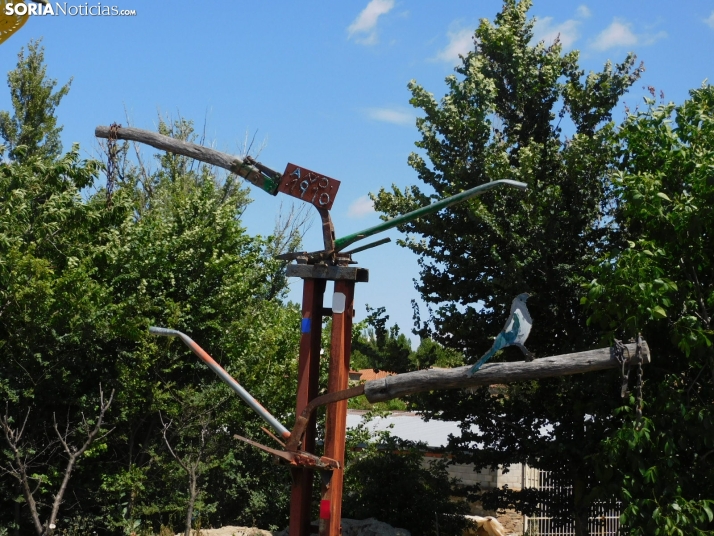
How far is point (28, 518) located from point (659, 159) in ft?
36.7

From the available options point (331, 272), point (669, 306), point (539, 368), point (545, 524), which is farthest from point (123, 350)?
point (539, 368)

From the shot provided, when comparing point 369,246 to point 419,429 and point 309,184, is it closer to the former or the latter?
point 309,184

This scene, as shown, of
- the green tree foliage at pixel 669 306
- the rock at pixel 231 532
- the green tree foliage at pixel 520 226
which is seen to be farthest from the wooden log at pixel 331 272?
the rock at pixel 231 532

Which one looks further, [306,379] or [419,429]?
[419,429]

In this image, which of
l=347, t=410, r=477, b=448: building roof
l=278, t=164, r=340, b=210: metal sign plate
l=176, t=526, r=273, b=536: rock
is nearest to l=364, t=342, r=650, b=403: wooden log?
l=278, t=164, r=340, b=210: metal sign plate

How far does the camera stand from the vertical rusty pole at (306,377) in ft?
22.5

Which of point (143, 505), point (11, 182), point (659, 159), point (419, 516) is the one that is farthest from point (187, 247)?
point (659, 159)

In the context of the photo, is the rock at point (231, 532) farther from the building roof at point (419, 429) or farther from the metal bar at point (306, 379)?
the metal bar at point (306, 379)

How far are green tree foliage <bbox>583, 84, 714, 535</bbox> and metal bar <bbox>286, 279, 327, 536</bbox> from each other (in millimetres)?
2959

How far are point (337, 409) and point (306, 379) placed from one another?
451 mm

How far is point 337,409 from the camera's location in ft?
21.7

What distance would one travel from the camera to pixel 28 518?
45.1 ft

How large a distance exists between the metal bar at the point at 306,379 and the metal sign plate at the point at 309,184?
672 mm

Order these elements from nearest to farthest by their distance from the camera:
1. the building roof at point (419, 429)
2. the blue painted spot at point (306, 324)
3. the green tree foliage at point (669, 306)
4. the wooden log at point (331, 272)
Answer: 1. the wooden log at point (331, 272)
2. the blue painted spot at point (306, 324)
3. the green tree foliage at point (669, 306)
4. the building roof at point (419, 429)
